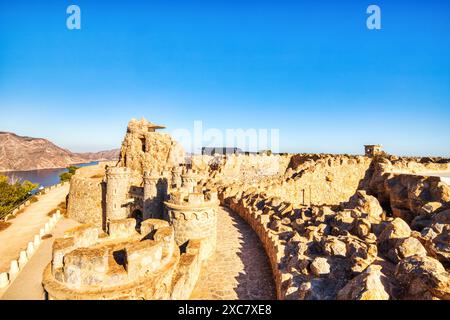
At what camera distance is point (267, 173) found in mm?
35156

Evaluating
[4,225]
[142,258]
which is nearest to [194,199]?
[142,258]

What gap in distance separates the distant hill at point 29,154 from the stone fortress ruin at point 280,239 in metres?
91.7

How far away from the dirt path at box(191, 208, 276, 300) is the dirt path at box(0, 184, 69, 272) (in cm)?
1385

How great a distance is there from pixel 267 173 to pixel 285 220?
883 inches

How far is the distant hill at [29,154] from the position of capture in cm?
11076

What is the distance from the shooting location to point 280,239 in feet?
36.0

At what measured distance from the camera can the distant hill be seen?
363 ft

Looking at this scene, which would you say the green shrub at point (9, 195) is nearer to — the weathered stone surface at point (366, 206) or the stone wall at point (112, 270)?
the stone wall at point (112, 270)

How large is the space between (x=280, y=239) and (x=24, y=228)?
81.1 ft

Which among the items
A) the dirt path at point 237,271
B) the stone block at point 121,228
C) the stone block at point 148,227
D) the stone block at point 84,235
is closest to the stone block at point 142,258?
the stone block at point 84,235

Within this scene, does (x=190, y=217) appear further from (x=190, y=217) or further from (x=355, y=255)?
(x=355, y=255)
